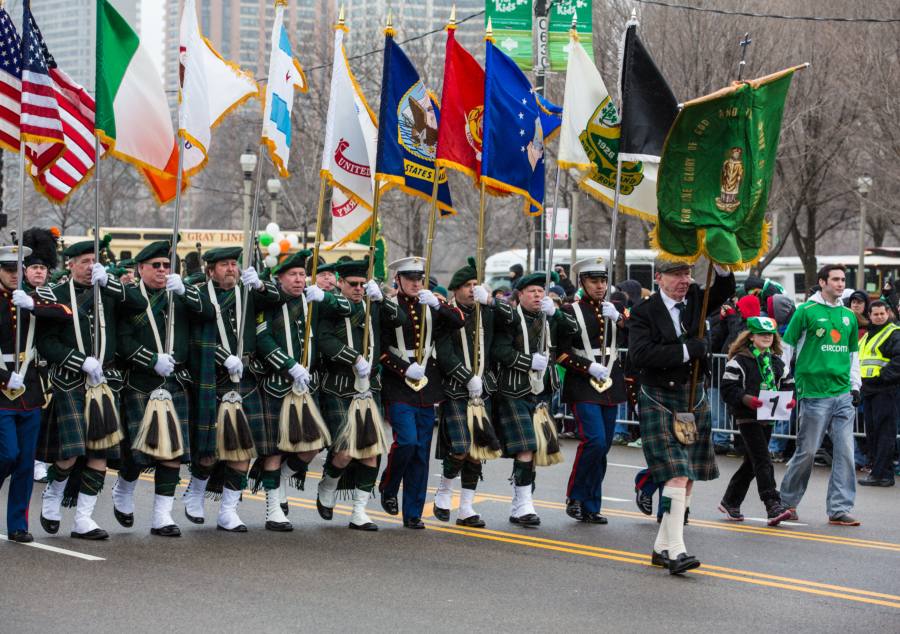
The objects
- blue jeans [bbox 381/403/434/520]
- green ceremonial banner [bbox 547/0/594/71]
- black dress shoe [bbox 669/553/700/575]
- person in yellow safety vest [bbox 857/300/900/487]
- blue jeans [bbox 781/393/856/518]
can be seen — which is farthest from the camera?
green ceremonial banner [bbox 547/0/594/71]

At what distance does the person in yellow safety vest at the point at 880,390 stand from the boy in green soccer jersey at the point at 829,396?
2269 millimetres

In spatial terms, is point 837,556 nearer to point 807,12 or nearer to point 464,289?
point 464,289

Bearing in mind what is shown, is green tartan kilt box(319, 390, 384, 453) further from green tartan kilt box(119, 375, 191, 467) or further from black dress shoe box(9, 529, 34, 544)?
black dress shoe box(9, 529, 34, 544)

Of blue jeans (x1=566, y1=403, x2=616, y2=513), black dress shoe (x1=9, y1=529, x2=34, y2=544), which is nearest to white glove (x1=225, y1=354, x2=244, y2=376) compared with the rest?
black dress shoe (x1=9, y1=529, x2=34, y2=544)

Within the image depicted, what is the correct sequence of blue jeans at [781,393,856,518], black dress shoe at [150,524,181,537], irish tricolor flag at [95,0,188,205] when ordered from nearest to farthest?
black dress shoe at [150,524,181,537] → irish tricolor flag at [95,0,188,205] → blue jeans at [781,393,856,518]

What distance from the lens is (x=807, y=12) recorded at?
25.9 metres

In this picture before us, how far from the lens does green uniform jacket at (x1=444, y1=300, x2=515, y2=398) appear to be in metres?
8.35

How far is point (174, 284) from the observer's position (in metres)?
7.43

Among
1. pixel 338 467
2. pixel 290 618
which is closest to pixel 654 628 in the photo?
pixel 290 618

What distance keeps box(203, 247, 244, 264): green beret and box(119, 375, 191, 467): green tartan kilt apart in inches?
35.5

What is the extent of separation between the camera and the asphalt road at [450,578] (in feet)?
18.5

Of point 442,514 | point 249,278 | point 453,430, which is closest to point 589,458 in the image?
point 453,430

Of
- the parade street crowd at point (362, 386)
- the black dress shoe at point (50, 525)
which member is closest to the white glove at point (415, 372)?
the parade street crowd at point (362, 386)

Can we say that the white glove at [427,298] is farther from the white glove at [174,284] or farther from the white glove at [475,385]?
the white glove at [174,284]
